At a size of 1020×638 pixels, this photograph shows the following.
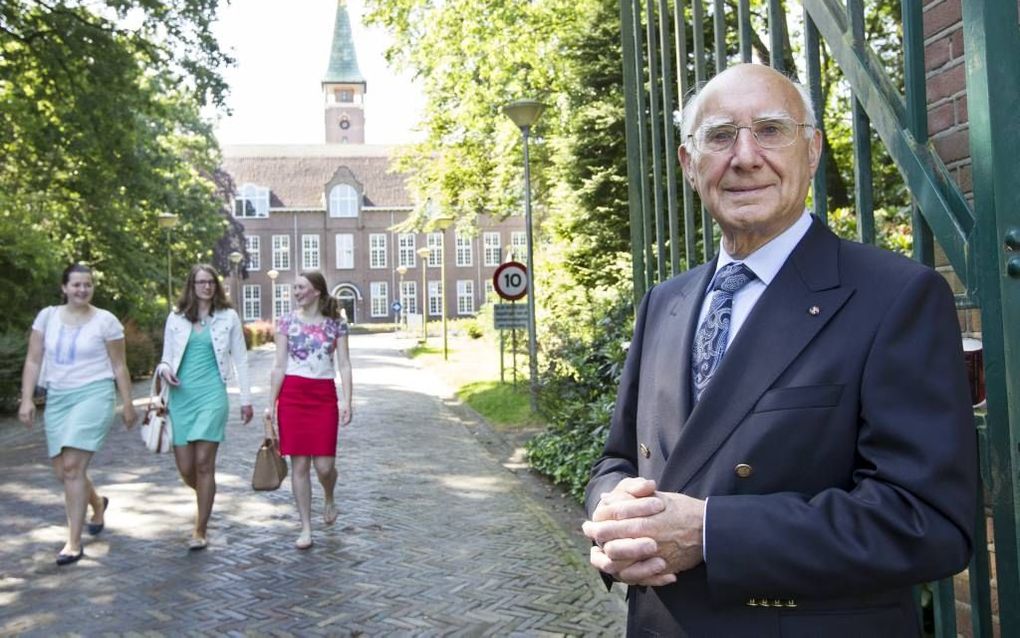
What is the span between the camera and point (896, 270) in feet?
Answer: 5.07

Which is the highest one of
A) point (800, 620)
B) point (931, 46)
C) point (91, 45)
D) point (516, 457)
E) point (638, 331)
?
point (91, 45)

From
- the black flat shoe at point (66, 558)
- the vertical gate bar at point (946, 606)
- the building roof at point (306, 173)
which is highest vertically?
the building roof at point (306, 173)

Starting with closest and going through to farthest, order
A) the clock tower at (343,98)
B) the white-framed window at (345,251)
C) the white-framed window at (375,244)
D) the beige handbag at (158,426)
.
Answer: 1. the beige handbag at (158,426)
2. the white-framed window at (345,251)
3. the white-framed window at (375,244)
4. the clock tower at (343,98)

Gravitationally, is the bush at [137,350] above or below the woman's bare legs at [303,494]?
above

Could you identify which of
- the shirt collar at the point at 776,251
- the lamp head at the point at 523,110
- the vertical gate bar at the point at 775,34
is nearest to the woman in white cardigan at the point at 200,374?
the vertical gate bar at the point at 775,34

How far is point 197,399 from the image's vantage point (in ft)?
19.8

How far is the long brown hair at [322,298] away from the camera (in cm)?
641

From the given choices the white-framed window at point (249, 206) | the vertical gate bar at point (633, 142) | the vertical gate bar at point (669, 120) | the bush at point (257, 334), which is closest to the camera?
the vertical gate bar at point (669, 120)

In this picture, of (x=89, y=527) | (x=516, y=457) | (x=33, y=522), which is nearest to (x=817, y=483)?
(x=89, y=527)

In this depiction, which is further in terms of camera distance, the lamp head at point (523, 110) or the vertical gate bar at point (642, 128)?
the lamp head at point (523, 110)

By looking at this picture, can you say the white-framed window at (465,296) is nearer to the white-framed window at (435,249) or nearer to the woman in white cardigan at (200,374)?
the white-framed window at (435,249)

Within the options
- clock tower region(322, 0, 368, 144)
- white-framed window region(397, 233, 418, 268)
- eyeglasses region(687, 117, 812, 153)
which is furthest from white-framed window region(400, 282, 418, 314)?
eyeglasses region(687, 117, 812, 153)

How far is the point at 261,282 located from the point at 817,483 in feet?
227

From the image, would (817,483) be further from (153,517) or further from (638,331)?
(153,517)
